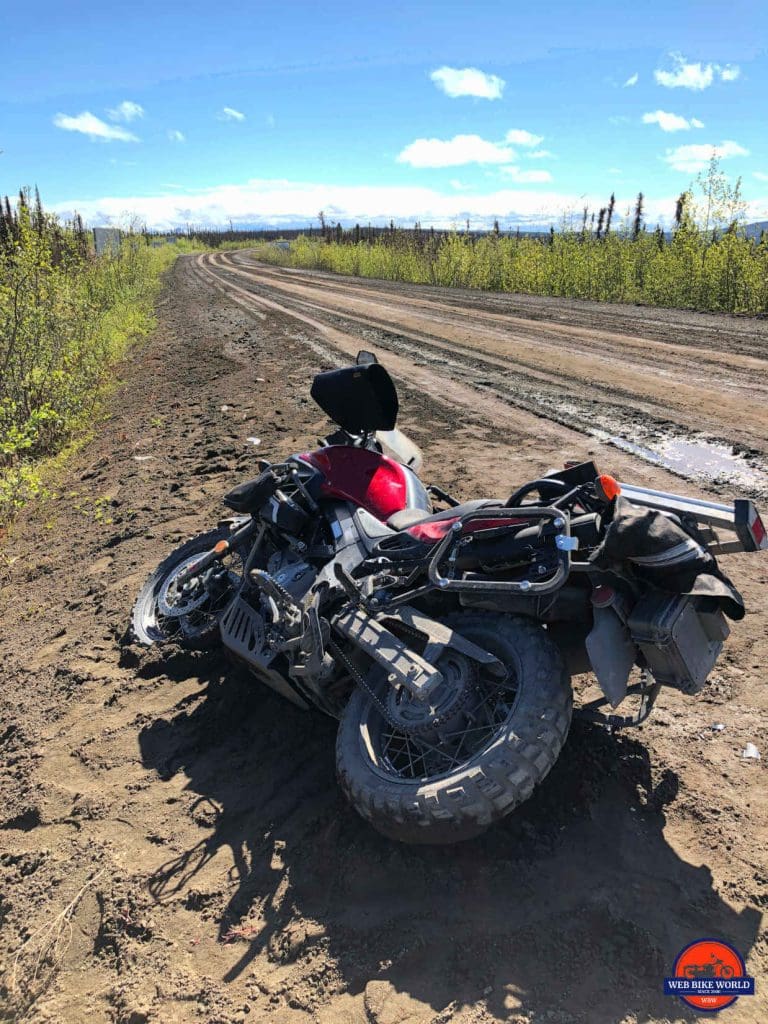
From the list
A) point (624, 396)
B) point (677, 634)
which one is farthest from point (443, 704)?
point (624, 396)

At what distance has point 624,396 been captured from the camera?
823 centimetres

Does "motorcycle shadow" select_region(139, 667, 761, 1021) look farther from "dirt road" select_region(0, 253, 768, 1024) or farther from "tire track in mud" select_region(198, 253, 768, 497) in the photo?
"tire track in mud" select_region(198, 253, 768, 497)

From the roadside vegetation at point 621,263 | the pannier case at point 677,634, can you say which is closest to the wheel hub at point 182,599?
the pannier case at point 677,634

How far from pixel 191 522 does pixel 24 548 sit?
177 centimetres

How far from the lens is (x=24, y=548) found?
6121mm

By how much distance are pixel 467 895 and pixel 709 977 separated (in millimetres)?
787

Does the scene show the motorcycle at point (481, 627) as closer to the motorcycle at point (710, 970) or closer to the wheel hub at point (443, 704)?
the wheel hub at point (443, 704)

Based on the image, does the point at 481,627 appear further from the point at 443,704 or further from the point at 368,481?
the point at 368,481

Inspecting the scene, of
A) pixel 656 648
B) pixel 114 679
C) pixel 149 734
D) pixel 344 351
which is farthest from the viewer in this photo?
pixel 344 351

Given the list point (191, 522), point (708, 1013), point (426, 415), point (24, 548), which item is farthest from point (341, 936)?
point (426, 415)

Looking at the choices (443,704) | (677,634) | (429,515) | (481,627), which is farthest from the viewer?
(429,515)

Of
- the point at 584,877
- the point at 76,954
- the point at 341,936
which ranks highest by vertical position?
the point at 584,877

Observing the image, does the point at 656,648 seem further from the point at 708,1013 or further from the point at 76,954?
the point at 76,954

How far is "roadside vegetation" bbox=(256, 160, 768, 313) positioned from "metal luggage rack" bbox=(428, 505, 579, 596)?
15405 mm
